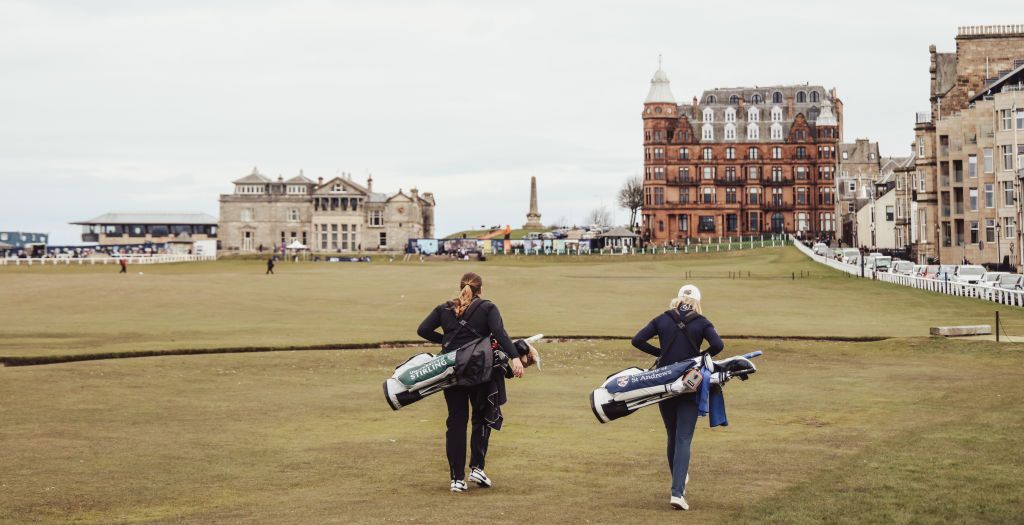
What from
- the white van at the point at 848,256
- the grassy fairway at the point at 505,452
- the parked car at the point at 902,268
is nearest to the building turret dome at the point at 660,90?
the white van at the point at 848,256

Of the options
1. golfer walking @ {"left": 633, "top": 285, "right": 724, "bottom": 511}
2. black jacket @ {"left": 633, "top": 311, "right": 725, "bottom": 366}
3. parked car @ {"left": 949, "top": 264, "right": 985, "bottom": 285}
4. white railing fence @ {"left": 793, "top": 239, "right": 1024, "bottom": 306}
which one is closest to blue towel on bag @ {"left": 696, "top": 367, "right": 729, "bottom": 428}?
golfer walking @ {"left": 633, "top": 285, "right": 724, "bottom": 511}

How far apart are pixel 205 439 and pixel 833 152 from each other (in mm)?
174079

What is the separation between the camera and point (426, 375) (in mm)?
15641

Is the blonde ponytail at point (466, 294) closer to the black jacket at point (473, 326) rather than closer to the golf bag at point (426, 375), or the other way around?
the black jacket at point (473, 326)

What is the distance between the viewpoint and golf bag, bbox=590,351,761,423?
47.7ft

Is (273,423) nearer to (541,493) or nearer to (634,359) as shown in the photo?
(541,493)

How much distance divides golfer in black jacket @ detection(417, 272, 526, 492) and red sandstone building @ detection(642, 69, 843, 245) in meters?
172

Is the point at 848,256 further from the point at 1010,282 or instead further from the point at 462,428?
the point at 462,428

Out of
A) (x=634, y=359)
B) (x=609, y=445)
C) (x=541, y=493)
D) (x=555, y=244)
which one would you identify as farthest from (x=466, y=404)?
(x=555, y=244)

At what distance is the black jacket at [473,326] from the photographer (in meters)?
15.7

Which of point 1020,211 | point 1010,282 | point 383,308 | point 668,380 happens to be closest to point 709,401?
point 668,380

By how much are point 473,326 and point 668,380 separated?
278 centimetres

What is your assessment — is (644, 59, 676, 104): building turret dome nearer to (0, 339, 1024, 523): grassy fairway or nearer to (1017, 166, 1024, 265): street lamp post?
(1017, 166, 1024, 265): street lamp post

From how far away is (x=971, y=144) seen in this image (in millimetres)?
95750
